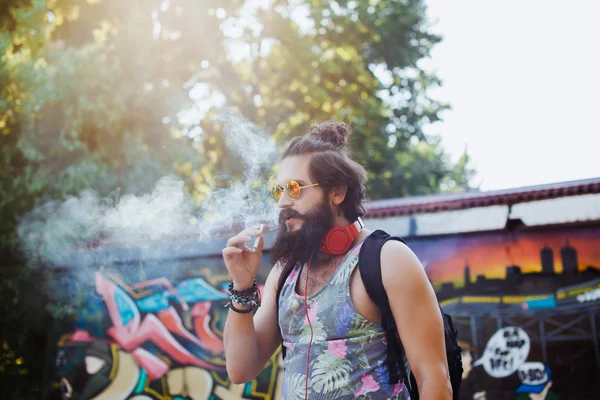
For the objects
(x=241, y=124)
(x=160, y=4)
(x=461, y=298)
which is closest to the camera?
(x=241, y=124)

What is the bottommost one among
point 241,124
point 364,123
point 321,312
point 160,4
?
point 321,312

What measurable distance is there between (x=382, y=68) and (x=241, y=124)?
15.9m

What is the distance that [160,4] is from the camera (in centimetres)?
1716

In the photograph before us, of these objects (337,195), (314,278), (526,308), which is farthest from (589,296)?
(314,278)

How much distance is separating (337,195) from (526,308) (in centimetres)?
453

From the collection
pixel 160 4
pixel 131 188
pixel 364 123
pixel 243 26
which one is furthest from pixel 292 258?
pixel 243 26

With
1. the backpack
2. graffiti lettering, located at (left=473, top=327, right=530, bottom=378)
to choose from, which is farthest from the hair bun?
graffiti lettering, located at (left=473, top=327, right=530, bottom=378)

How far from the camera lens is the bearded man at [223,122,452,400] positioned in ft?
6.21

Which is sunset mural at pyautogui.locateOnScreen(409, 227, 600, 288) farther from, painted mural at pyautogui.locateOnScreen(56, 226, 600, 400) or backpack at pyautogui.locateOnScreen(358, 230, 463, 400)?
backpack at pyautogui.locateOnScreen(358, 230, 463, 400)

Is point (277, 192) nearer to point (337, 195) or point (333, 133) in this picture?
point (337, 195)

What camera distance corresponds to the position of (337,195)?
2365mm

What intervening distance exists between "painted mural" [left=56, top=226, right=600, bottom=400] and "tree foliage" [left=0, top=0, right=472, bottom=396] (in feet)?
5.57

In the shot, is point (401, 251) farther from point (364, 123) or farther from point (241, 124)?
point (364, 123)

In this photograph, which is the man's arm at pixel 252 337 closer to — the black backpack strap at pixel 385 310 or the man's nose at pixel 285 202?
the man's nose at pixel 285 202
